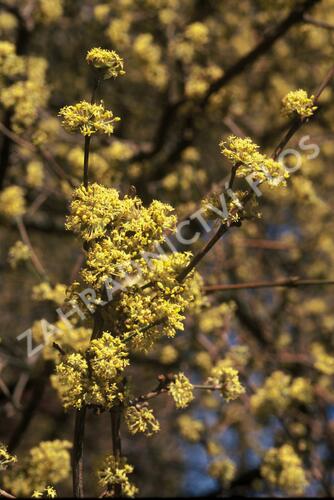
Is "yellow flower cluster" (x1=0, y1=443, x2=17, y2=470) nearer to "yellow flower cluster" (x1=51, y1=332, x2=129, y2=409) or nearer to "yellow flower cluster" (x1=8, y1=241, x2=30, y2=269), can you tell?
"yellow flower cluster" (x1=51, y1=332, x2=129, y2=409)

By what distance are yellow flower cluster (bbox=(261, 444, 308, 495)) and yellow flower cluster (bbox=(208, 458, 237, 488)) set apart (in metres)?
0.41

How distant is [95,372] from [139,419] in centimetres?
35

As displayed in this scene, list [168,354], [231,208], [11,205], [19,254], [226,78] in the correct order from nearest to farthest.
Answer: [231,208] → [19,254] → [11,205] → [226,78] → [168,354]

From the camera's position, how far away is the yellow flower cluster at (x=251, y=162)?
2.16m

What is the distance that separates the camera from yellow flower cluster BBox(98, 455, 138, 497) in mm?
2355

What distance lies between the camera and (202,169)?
20.5ft

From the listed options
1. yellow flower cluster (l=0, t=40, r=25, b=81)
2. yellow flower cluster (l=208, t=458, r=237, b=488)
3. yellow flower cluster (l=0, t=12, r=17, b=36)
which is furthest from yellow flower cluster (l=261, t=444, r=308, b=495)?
yellow flower cluster (l=0, t=12, r=17, b=36)

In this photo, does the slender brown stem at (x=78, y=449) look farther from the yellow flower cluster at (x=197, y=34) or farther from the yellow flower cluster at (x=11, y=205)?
the yellow flower cluster at (x=197, y=34)

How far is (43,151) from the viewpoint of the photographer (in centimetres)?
430

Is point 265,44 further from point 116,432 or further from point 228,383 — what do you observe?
point 116,432

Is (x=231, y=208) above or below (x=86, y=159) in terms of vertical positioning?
below

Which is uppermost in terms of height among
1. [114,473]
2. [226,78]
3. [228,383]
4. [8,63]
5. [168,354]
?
[226,78]

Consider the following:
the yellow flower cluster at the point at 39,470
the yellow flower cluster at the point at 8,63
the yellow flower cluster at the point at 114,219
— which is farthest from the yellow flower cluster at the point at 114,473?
the yellow flower cluster at the point at 8,63

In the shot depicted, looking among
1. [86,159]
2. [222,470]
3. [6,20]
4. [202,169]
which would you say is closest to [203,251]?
[86,159]
